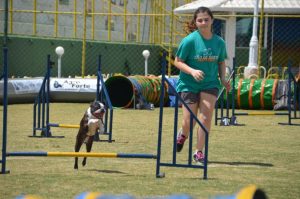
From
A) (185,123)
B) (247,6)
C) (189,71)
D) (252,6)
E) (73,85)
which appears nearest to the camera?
(189,71)

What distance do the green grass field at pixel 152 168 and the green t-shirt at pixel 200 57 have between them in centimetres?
88

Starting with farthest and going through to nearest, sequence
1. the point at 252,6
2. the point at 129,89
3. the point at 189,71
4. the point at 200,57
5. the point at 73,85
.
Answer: the point at 252,6 < the point at 73,85 < the point at 129,89 < the point at 200,57 < the point at 189,71

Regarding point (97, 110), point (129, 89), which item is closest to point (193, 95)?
point (97, 110)

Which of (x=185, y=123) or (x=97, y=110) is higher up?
(x=97, y=110)

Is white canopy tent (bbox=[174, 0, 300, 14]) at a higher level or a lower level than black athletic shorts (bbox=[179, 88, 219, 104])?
higher

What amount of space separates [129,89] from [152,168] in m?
11.8

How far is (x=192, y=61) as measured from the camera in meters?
9.27

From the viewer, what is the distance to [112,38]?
1302 inches

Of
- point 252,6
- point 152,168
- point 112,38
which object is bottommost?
point 152,168

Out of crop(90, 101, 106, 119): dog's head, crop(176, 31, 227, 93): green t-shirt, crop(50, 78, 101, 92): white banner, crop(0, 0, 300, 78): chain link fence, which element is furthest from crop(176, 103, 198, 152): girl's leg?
crop(0, 0, 300, 78): chain link fence

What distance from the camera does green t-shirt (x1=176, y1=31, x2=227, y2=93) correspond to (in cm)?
923

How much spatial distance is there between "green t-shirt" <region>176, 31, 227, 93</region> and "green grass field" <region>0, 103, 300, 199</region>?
0.88 metres

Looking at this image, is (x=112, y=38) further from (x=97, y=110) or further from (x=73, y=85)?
(x=97, y=110)

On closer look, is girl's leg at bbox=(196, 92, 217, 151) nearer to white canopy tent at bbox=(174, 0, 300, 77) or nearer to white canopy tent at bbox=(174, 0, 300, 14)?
white canopy tent at bbox=(174, 0, 300, 77)
